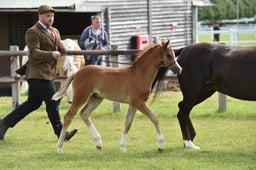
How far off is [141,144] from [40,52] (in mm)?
2051

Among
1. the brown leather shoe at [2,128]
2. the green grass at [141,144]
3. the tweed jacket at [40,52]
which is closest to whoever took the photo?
the green grass at [141,144]

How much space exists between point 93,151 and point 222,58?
2.31 meters

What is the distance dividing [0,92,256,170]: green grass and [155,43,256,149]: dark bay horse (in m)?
0.64

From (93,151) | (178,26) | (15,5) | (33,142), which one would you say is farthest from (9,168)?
(178,26)

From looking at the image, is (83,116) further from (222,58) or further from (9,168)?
(222,58)

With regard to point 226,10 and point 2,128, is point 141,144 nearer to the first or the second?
point 2,128

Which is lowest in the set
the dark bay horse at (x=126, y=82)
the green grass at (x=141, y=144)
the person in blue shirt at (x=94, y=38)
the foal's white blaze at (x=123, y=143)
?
the green grass at (x=141, y=144)

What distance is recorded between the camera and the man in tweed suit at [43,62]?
950 cm

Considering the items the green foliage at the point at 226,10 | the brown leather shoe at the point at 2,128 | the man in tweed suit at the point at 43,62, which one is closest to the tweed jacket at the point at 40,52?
the man in tweed suit at the point at 43,62

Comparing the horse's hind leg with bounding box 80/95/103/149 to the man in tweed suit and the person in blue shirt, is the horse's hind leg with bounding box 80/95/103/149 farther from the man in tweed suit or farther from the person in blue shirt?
the person in blue shirt

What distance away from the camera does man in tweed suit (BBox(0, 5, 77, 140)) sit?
31.2ft

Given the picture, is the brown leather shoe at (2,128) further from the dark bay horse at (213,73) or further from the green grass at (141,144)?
the dark bay horse at (213,73)

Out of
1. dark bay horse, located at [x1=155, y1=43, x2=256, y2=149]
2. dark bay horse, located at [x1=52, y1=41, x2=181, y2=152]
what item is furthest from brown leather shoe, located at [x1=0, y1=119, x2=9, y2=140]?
dark bay horse, located at [x1=155, y1=43, x2=256, y2=149]

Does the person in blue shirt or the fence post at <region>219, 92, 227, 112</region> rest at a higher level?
the person in blue shirt
